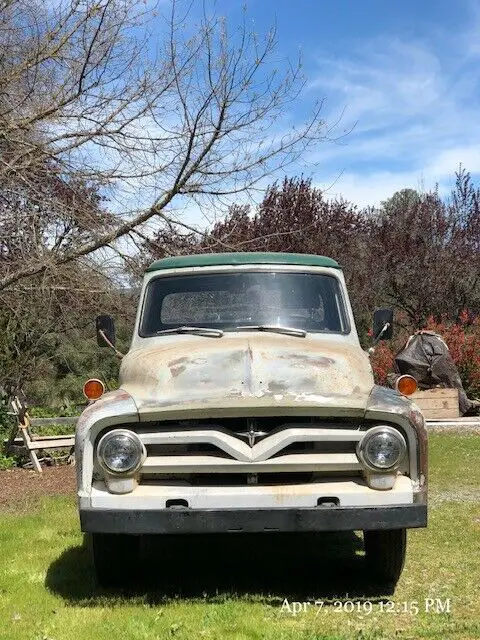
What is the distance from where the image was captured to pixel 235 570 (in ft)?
15.5

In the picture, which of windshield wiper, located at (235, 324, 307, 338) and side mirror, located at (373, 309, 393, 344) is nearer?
windshield wiper, located at (235, 324, 307, 338)

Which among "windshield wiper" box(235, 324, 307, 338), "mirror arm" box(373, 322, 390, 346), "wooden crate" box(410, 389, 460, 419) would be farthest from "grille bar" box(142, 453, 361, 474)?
"wooden crate" box(410, 389, 460, 419)

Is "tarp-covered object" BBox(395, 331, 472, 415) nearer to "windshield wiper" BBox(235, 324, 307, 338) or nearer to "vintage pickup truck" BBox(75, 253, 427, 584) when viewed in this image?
"windshield wiper" BBox(235, 324, 307, 338)

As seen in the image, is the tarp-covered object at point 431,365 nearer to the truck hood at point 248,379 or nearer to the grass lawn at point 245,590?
the grass lawn at point 245,590

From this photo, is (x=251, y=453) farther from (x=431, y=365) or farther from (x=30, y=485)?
(x=431, y=365)

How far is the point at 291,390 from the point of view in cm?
394

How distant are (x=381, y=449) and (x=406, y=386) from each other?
0.97 metres

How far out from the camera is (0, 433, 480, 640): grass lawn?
145 inches

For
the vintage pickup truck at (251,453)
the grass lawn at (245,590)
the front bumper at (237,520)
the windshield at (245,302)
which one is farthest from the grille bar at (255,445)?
the windshield at (245,302)

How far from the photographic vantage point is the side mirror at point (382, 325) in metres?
5.53

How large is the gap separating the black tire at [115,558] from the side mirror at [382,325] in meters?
2.28

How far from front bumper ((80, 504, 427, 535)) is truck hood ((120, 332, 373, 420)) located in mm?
484

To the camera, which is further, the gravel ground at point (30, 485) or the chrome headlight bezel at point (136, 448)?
the gravel ground at point (30, 485)

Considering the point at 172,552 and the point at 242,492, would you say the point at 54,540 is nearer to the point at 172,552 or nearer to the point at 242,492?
the point at 172,552
